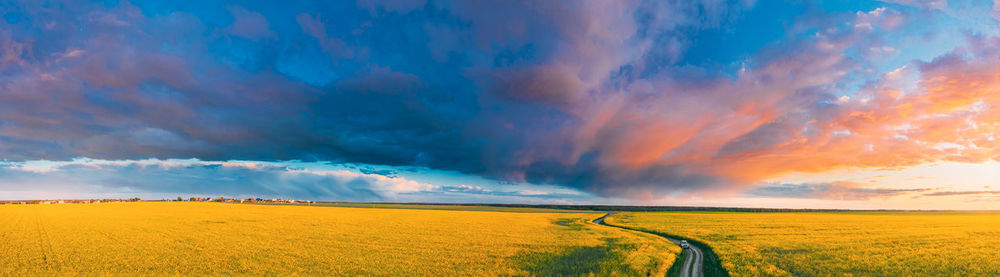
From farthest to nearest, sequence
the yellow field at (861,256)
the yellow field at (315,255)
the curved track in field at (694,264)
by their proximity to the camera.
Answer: the curved track in field at (694,264), the yellow field at (861,256), the yellow field at (315,255)

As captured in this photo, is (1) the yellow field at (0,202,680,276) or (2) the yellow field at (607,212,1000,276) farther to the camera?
(2) the yellow field at (607,212,1000,276)

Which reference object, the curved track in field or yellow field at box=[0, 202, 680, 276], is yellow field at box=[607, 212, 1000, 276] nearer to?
the curved track in field

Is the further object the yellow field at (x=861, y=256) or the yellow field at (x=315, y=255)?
the yellow field at (x=861, y=256)

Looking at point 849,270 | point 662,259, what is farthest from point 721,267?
point 849,270

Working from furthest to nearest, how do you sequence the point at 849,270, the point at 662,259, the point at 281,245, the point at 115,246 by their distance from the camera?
the point at 281,245 < the point at 115,246 < the point at 662,259 < the point at 849,270

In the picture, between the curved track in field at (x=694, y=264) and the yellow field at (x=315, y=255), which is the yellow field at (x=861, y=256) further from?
the yellow field at (x=315, y=255)

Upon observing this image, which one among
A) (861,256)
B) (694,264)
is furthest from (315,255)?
(861,256)

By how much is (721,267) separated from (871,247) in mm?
22110

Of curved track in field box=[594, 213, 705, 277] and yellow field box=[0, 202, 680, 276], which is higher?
yellow field box=[0, 202, 680, 276]

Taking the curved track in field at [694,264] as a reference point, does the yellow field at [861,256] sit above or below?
above

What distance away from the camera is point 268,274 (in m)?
Answer: 26.6

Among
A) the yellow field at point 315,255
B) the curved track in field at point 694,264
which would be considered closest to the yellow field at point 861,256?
the curved track in field at point 694,264

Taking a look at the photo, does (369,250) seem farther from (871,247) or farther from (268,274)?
(871,247)

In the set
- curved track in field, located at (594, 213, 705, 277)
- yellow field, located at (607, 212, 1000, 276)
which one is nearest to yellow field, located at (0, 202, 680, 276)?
curved track in field, located at (594, 213, 705, 277)
